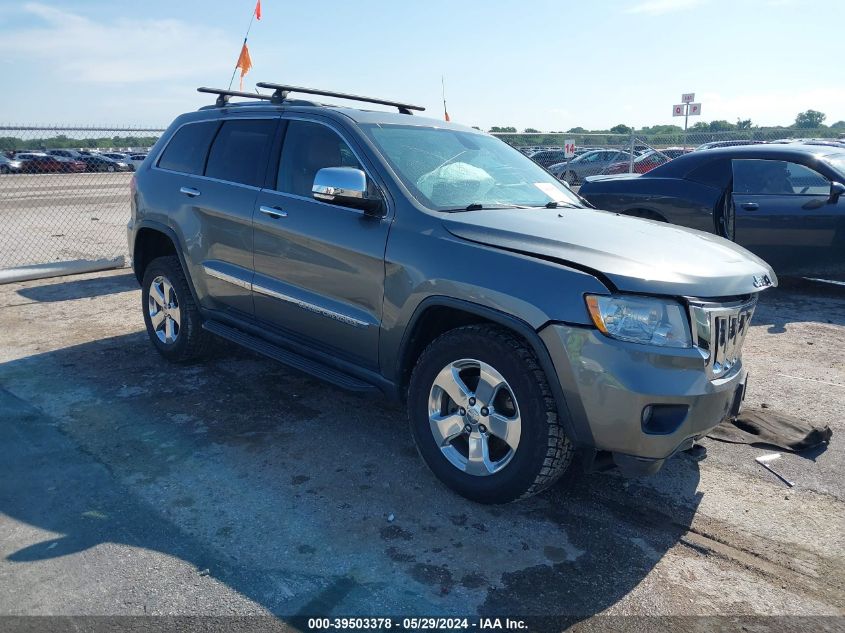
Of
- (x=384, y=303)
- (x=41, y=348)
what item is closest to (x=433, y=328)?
(x=384, y=303)

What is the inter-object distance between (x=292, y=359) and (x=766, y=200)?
579cm

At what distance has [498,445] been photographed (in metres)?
3.50

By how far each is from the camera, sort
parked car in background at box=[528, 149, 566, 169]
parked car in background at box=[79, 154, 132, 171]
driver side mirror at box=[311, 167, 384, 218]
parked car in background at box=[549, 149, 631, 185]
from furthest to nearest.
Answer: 1. parked car in background at box=[79, 154, 132, 171]
2. parked car in background at box=[528, 149, 566, 169]
3. parked car in background at box=[549, 149, 631, 185]
4. driver side mirror at box=[311, 167, 384, 218]

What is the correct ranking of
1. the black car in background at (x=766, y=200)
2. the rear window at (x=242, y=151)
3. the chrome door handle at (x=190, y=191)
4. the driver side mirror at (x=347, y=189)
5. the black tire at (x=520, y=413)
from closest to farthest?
the black tire at (x=520, y=413)
the driver side mirror at (x=347, y=189)
the rear window at (x=242, y=151)
the chrome door handle at (x=190, y=191)
the black car in background at (x=766, y=200)

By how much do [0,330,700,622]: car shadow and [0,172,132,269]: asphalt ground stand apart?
655cm

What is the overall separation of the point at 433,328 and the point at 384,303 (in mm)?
284

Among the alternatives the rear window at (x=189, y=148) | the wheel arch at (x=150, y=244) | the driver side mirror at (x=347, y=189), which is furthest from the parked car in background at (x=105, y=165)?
the driver side mirror at (x=347, y=189)

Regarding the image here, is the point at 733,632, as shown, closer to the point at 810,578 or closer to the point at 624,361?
the point at 810,578

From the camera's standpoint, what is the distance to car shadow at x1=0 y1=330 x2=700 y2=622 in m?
2.84

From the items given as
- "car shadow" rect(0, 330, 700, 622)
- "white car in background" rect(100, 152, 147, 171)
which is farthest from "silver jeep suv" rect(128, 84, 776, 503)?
"white car in background" rect(100, 152, 147, 171)

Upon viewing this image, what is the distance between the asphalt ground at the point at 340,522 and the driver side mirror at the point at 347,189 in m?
1.36

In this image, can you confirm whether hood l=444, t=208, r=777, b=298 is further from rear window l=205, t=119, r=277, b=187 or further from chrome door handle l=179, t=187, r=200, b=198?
chrome door handle l=179, t=187, r=200, b=198

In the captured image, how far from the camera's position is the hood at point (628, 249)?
3035mm

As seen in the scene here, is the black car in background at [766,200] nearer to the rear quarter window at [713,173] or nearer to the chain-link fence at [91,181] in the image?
the rear quarter window at [713,173]
